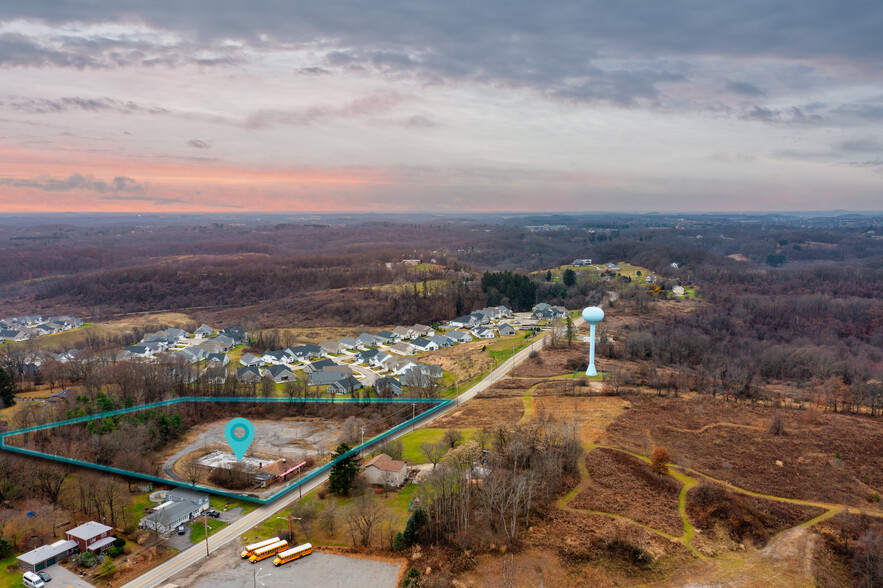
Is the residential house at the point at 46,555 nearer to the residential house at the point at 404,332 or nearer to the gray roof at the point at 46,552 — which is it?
the gray roof at the point at 46,552

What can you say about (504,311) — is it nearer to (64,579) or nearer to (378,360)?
(378,360)

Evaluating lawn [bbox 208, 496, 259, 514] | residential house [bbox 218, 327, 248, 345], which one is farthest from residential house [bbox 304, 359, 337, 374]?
lawn [bbox 208, 496, 259, 514]

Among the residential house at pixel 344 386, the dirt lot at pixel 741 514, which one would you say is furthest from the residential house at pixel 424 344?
the dirt lot at pixel 741 514

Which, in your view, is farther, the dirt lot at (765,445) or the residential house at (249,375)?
the residential house at (249,375)

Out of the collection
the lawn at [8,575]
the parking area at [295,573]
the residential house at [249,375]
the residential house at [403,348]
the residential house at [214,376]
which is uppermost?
the residential house at [214,376]

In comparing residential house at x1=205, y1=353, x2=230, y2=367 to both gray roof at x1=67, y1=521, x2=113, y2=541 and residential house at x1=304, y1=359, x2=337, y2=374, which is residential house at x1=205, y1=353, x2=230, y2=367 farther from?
gray roof at x1=67, y1=521, x2=113, y2=541

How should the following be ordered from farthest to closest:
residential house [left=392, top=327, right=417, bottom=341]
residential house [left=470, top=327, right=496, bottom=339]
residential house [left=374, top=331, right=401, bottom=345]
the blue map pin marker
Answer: residential house [left=392, top=327, right=417, bottom=341] → residential house [left=374, top=331, right=401, bottom=345] → residential house [left=470, top=327, right=496, bottom=339] → the blue map pin marker

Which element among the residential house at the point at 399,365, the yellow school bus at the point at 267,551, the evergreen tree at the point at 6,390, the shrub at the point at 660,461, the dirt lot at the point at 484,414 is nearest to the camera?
the yellow school bus at the point at 267,551
